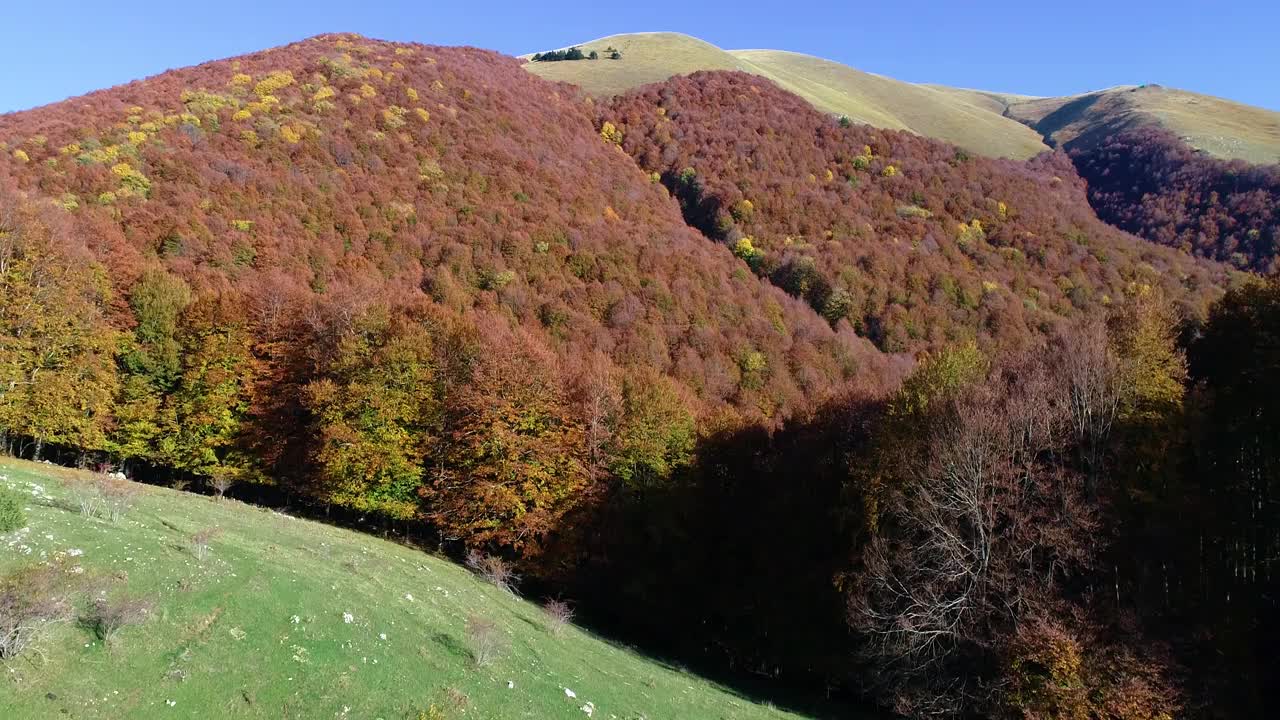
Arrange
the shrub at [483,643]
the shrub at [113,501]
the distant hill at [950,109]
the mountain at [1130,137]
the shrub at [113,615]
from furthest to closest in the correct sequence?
the distant hill at [950,109] < the mountain at [1130,137] < the shrub at [113,501] < the shrub at [483,643] < the shrub at [113,615]

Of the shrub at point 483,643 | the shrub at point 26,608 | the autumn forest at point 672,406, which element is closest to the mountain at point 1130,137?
the autumn forest at point 672,406

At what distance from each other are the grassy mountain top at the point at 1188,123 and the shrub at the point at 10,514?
162155 mm

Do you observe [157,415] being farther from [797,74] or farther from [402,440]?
[797,74]

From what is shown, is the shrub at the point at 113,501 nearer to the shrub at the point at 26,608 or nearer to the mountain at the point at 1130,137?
the shrub at the point at 26,608

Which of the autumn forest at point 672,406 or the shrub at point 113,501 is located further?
the autumn forest at point 672,406

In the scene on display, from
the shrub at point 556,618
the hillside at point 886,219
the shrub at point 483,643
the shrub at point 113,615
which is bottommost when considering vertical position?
the shrub at point 556,618

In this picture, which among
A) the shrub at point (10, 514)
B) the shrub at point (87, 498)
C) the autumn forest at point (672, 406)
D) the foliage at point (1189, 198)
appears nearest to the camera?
the shrub at point (10, 514)

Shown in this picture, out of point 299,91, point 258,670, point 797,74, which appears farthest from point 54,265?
point 797,74

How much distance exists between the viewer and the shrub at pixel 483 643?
786 inches

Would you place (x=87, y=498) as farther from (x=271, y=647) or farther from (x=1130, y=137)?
(x=1130, y=137)

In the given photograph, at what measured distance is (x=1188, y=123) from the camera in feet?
486

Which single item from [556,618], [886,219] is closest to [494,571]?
[556,618]

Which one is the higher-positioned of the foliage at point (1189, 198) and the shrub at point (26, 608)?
the foliage at point (1189, 198)

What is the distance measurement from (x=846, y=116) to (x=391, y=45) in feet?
298
